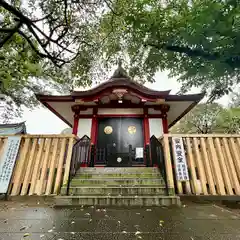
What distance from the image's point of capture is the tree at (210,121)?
16830 mm

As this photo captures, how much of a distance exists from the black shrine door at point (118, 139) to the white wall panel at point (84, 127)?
0.51 m

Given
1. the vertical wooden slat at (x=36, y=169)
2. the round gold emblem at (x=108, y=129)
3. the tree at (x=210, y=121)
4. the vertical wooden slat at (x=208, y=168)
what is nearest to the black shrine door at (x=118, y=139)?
the round gold emblem at (x=108, y=129)

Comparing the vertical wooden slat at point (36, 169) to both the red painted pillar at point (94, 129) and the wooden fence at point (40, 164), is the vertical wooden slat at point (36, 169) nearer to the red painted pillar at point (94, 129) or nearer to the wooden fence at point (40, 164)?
the wooden fence at point (40, 164)

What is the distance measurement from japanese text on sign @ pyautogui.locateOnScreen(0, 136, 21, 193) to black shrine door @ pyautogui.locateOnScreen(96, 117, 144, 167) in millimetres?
3498

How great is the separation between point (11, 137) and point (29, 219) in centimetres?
374

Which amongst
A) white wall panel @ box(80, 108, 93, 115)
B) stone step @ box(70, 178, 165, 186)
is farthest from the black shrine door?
stone step @ box(70, 178, 165, 186)

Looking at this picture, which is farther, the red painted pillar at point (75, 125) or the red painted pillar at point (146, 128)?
the red painted pillar at point (75, 125)

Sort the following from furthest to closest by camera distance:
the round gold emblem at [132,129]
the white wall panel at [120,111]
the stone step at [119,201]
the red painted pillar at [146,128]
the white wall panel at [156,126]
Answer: the white wall panel at [120,111] → the round gold emblem at [132,129] → the white wall panel at [156,126] → the red painted pillar at [146,128] → the stone step at [119,201]

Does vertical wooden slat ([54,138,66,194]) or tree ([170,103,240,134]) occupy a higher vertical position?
tree ([170,103,240,134])

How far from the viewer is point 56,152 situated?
5.47 metres

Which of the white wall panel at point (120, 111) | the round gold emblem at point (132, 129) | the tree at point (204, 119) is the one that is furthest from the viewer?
the tree at point (204, 119)

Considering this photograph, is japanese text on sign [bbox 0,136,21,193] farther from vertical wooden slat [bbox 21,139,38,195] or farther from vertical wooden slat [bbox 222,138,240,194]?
vertical wooden slat [bbox 222,138,240,194]

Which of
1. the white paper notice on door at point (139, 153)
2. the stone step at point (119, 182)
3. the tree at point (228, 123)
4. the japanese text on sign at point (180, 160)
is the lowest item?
the stone step at point (119, 182)

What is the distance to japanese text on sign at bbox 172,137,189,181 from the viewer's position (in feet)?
15.9
